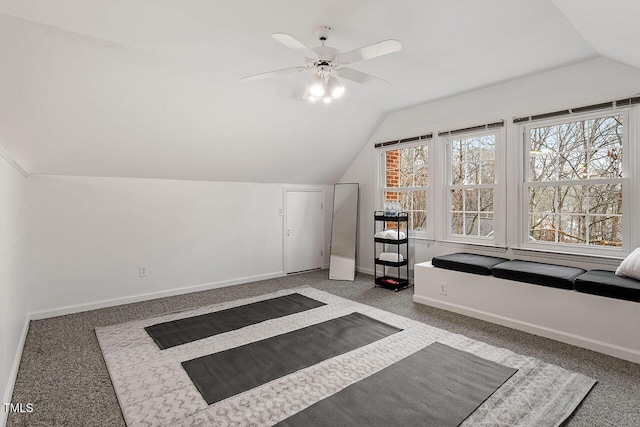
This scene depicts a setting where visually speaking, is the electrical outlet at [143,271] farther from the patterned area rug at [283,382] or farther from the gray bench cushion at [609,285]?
the gray bench cushion at [609,285]

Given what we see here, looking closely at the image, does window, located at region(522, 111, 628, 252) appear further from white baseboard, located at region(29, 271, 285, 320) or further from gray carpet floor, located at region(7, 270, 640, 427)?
white baseboard, located at region(29, 271, 285, 320)

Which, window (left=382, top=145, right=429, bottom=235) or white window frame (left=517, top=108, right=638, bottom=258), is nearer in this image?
white window frame (left=517, top=108, right=638, bottom=258)

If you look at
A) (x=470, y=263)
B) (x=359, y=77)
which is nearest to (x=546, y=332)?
(x=470, y=263)

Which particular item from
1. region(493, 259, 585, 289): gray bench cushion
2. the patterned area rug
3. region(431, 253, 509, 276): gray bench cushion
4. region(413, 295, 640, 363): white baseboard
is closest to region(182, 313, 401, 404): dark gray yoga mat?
the patterned area rug

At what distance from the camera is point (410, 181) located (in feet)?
16.6

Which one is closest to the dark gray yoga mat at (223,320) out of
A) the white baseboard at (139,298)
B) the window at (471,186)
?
the white baseboard at (139,298)

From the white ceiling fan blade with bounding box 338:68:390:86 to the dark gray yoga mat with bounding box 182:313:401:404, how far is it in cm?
221

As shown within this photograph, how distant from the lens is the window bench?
2617 mm

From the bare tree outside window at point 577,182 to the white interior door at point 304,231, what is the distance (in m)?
3.23

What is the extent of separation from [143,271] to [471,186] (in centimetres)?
422

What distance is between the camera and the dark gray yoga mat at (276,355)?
2301mm

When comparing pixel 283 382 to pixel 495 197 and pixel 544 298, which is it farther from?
pixel 495 197

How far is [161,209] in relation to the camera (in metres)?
4.30

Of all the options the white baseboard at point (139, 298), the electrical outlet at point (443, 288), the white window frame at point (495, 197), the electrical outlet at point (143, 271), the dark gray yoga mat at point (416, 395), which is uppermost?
the white window frame at point (495, 197)
